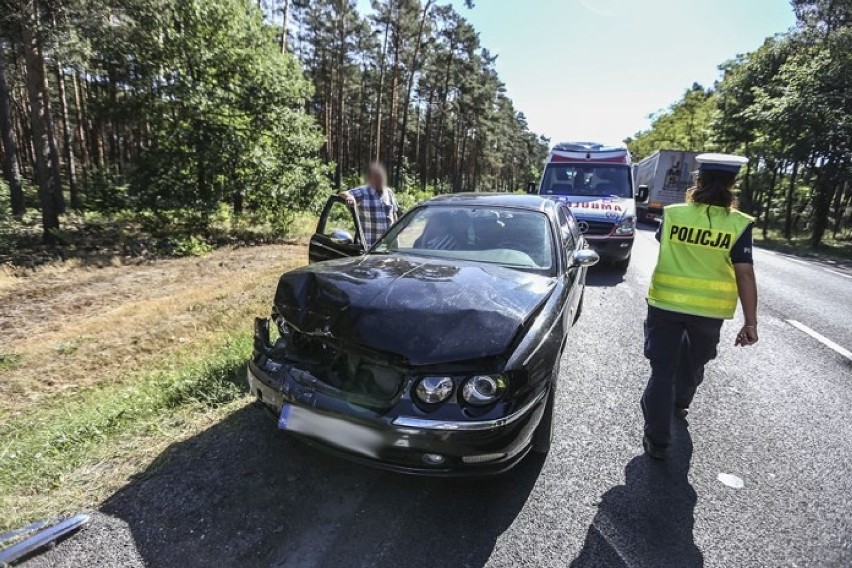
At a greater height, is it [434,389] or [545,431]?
[434,389]

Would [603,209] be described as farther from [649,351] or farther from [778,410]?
[649,351]

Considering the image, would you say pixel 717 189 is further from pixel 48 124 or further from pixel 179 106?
pixel 48 124

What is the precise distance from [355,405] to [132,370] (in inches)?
160

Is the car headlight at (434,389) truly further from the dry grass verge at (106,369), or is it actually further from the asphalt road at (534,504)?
the dry grass verge at (106,369)

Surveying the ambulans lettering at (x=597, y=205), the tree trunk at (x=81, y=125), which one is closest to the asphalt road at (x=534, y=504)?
the ambulans lettering at (x=597, y=205)

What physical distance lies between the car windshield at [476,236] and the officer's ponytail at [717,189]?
1109 millimetres

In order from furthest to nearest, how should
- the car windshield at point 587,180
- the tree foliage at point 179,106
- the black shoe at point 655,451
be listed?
1. the tree foliage at point 179,106
2. the car windshield at point 587,180
3. the black shoe at point 655,451

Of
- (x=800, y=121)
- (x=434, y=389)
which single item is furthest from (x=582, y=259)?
(x=800, y=121)

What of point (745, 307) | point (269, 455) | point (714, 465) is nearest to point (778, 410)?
point (714, 465)

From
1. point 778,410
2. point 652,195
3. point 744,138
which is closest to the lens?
point 778,410

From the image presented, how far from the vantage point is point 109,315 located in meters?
6.94

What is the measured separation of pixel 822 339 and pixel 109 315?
9.91 m

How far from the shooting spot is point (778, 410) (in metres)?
3.77

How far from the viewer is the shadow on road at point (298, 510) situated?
85.4 inches
